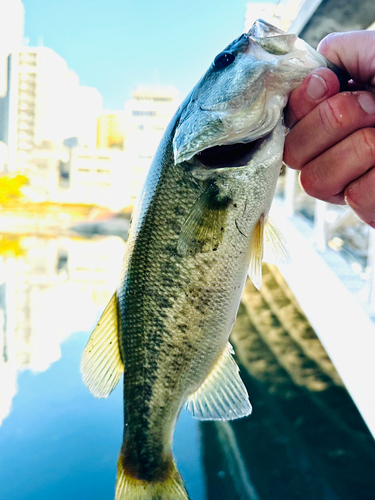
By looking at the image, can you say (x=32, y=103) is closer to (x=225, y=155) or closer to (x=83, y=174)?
(x=83, y=174)

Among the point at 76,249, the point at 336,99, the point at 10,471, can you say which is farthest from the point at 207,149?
the point at 76,249

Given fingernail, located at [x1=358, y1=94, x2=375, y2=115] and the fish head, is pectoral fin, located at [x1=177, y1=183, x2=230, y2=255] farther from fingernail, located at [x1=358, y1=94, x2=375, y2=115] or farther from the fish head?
fingernail, located at [x1=358, y1=94, x2=375, y2=115]

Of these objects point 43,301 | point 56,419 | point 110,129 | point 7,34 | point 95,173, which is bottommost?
point 110,129

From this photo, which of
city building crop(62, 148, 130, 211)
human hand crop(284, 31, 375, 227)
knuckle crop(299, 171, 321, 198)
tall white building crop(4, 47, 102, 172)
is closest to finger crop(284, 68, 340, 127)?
human hand crop(284, 31, 375, 227)

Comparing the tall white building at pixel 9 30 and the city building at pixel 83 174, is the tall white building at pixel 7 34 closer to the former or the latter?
the tall white building at pixel 9 30

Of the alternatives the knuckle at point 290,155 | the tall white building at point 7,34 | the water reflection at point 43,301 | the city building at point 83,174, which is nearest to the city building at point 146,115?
the city building at point 83,174

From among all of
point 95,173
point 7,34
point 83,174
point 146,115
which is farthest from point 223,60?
point 146,115
